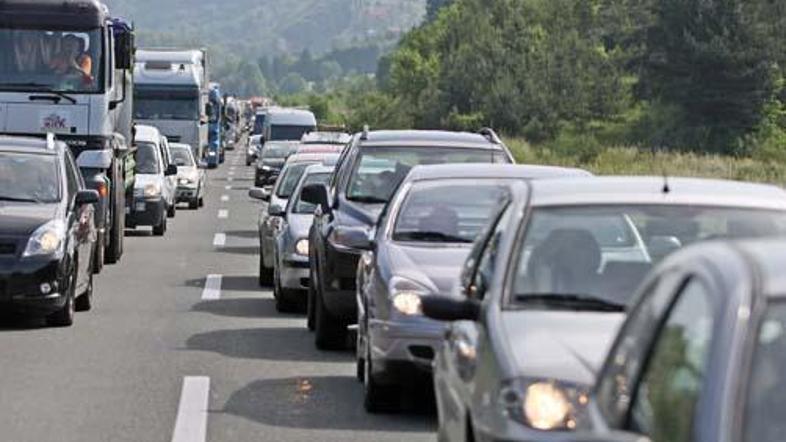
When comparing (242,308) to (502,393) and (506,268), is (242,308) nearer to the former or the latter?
(506,268)

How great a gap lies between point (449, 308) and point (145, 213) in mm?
24756

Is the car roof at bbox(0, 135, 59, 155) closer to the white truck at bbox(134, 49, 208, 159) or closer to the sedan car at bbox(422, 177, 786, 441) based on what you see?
the sedan car at bbox(422, 177, 786, 441)

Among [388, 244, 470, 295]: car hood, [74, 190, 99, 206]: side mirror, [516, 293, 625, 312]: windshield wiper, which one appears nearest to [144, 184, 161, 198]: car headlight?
[74, 190, 99, 206]: side mirror

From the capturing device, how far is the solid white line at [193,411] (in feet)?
37.6

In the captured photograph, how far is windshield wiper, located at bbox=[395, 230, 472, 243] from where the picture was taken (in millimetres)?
13008

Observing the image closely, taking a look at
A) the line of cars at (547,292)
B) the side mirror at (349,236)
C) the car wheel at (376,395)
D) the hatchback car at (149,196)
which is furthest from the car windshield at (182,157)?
the car wheel at (376,395)

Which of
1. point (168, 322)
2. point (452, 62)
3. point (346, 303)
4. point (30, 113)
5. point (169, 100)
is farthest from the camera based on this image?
point (452, 62)

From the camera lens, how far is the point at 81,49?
80.8ft

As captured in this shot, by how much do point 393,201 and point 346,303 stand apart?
203 centimetres

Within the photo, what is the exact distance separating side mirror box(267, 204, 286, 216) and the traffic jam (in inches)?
3.0

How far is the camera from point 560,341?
740 centimetres

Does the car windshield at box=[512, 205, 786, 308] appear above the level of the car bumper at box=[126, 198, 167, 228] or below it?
above

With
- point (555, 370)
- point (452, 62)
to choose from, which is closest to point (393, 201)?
point (555, 370)

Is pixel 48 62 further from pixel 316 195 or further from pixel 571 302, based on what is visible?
pixel 571 302
